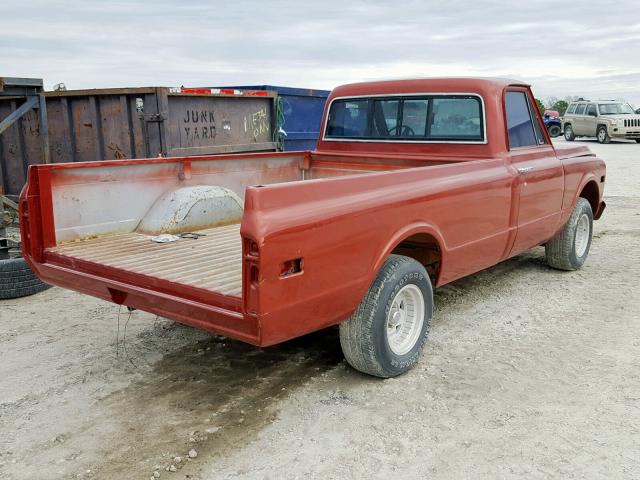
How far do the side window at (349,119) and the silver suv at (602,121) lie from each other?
22.2 meters

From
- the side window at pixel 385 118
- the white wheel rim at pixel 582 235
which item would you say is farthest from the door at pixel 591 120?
the side window at pixel 385 118

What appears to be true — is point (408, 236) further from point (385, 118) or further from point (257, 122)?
point (257, 122)

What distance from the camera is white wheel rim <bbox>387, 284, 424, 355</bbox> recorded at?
3957 millimetres

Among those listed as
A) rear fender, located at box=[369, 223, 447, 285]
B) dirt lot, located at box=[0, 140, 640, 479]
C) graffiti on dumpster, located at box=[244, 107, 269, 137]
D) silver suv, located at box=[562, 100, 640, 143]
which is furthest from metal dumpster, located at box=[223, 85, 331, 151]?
silver suv, located at box=[562, 100, 640, 143]

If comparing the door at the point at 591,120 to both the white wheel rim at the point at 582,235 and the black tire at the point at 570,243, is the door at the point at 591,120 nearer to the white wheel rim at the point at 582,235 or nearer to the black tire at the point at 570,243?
the white wheel rim at the point at 582,235

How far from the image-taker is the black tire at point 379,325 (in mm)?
3613

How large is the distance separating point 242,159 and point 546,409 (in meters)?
3.19

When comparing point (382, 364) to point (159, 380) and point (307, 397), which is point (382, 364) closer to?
point (307, 397)

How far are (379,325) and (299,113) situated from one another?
7692mm

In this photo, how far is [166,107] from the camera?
25.5ft

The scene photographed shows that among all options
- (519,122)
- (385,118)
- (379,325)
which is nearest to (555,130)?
(519,122)

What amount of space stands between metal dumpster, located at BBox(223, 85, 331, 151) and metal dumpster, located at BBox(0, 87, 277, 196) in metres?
0.67

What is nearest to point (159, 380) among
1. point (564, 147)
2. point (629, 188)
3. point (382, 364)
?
point (382, 364)

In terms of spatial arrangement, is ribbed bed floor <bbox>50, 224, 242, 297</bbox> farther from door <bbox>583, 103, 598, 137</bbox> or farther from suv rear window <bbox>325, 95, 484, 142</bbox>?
door <bbox>583, 103, 598, 137</bbox>
